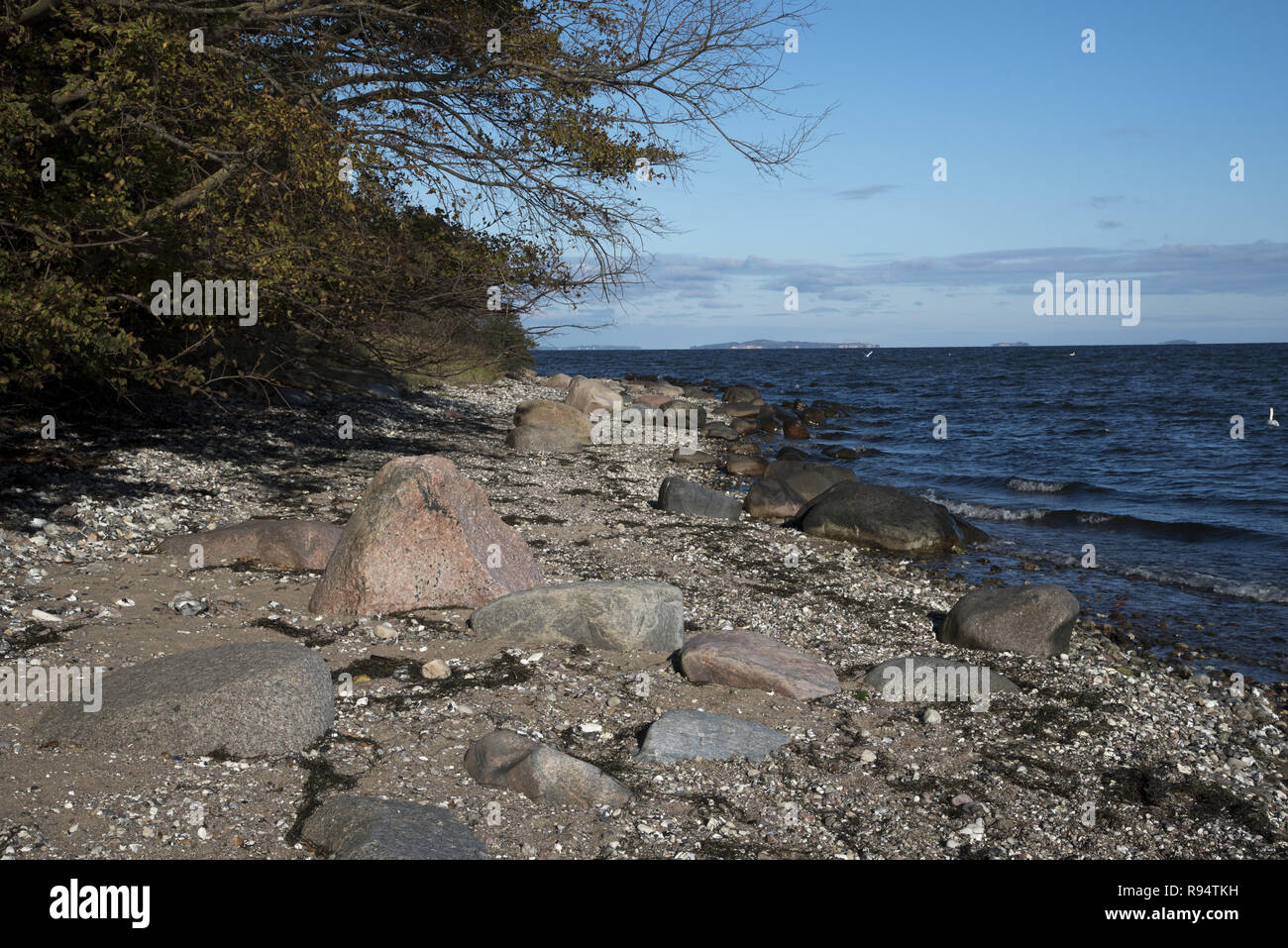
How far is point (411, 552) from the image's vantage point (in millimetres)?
8250

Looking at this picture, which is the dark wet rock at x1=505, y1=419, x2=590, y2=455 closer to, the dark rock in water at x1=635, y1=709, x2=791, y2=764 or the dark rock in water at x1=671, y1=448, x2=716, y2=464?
the dark rock in water at x1=671, y1=448, x2=716, y2=464

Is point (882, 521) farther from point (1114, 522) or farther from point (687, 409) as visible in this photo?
point (687, 409)

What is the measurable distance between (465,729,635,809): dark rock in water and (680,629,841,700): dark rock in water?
6.56 feet

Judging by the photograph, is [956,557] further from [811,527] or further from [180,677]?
[180,677]

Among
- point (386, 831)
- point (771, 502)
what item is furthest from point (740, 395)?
point (386, 831)

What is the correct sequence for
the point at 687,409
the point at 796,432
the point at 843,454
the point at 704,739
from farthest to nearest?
the point at 687,409 → the point at 796,432 → the point at 843,454 → the point at 704,739

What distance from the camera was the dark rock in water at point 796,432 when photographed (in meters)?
30.5

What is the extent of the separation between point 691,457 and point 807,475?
13.8 ft

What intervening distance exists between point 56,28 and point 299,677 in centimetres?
822

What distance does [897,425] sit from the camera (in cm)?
3478

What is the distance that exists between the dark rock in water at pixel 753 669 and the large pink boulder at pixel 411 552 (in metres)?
2.15

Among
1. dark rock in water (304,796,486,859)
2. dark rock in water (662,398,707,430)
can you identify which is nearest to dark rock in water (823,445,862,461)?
dark rock in water (662,398,707,430)

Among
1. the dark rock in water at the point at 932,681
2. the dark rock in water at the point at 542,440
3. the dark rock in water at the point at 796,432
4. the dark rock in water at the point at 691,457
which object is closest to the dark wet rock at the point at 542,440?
the dark rock in water at the point at 542,440
